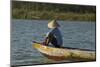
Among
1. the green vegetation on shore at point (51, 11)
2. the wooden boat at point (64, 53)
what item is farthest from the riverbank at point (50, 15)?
the wooden boat at point (64, 53)

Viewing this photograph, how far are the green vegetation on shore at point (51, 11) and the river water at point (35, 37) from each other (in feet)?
0.19

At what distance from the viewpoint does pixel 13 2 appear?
7.47 ft

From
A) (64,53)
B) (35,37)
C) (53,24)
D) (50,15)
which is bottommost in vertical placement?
(64,53)

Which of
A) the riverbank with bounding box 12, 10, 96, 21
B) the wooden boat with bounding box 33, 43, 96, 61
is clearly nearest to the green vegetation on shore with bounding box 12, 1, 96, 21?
the riverbank with bounding box 12, 10, 96, 21

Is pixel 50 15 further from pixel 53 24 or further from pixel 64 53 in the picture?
pixel 64 53

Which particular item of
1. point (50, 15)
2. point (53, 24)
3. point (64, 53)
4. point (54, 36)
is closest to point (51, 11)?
point (50, 15)

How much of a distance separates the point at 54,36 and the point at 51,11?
0.28m

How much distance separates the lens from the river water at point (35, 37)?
2291mm

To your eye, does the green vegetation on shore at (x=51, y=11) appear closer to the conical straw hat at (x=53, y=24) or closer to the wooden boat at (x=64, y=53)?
the conical straw hat at (x=53, y=24)

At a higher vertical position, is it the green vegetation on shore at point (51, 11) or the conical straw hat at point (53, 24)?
the green vegetation on shore at point (51, 11)

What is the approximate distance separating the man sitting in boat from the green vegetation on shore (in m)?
0.08

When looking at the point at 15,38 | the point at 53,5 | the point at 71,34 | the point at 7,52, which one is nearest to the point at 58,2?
the point at 53,5

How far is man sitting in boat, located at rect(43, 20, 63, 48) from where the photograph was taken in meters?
2.43

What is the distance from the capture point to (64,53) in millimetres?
2494
